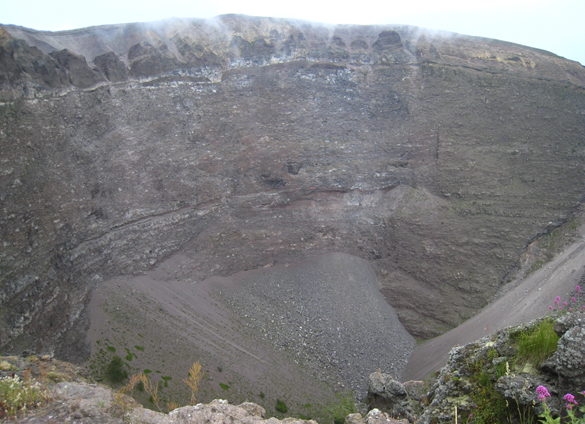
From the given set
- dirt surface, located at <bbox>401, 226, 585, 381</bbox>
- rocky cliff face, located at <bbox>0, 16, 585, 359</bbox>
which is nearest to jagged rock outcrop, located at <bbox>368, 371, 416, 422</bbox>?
dirt surface, located at <bbox>401, 226, 585, 381</bbox>

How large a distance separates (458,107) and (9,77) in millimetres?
27747

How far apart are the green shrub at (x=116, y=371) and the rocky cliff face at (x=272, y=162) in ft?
7.05

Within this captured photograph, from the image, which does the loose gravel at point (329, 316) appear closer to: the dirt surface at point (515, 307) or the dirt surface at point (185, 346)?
the dirt surface at point (185, 346)

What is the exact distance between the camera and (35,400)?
7312mm

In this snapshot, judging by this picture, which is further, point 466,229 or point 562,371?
point 466,229

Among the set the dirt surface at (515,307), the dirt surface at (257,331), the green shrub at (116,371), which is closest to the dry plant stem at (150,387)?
the dirt surface at (257,331)

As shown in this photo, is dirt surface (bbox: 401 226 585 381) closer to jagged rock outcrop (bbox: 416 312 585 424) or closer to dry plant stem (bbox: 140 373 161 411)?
jagged rock outcrop (bbox: 416 312 585 424)

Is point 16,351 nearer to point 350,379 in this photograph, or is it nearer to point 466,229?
point 350,379

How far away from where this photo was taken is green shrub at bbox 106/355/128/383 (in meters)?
14.3

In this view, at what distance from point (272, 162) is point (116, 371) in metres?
15.5

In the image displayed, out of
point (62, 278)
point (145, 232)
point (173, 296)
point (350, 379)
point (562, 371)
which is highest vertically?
point (562, 371)

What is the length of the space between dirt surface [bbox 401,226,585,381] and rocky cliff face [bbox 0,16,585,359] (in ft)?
3.33

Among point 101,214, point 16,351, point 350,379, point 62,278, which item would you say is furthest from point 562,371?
point 101,214

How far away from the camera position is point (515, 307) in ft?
56.9
